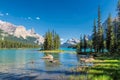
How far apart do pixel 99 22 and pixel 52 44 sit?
6966cm

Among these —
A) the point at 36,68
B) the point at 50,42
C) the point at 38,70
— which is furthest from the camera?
the point at 50,42

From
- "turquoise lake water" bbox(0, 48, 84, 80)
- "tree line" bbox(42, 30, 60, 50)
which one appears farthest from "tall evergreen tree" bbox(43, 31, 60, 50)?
"turquoise lake water" bbox(0, 48, 84, 80)

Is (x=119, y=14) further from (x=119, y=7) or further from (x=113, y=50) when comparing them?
(x=113, y=50)

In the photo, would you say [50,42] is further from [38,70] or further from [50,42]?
[38,70]

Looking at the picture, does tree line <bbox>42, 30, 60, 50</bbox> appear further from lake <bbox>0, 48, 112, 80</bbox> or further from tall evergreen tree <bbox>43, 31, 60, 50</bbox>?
lake <bbox>0, 48, 112, 80</bbox>

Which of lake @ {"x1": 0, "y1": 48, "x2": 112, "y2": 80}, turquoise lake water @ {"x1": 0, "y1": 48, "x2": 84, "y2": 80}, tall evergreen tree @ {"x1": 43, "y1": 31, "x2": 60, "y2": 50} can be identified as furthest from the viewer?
tall evergreen tree @ {"x1": 43, "y1": 31, "x2": 60, "y2": 50}

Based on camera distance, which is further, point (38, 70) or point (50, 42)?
point (50, 42)

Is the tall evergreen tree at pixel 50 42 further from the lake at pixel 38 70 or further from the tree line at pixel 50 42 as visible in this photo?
the lake at pixel 38 70

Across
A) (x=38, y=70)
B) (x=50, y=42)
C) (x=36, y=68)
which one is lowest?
(x=38, y=70)

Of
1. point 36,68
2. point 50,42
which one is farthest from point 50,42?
point 36,68

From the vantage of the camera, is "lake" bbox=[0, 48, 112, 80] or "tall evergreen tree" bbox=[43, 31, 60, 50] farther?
"tall evergreen tree" bbox=[43, 31, 60, 50]

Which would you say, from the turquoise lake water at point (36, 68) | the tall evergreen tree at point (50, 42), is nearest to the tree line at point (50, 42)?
the tall evergreen tree at point (50, 42)

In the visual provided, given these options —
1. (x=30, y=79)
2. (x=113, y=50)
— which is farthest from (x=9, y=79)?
(x=113, y=50)

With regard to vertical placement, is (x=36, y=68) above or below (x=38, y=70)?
above
